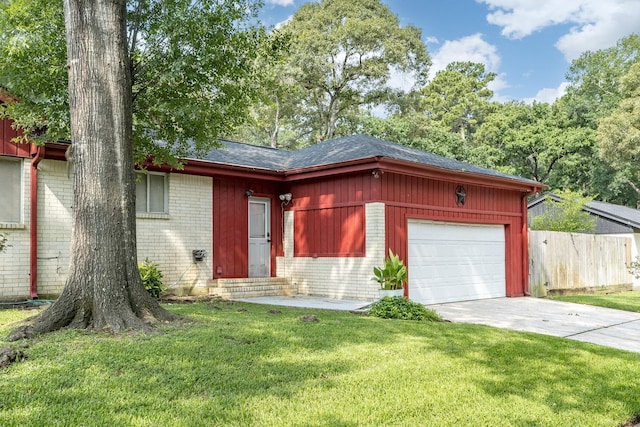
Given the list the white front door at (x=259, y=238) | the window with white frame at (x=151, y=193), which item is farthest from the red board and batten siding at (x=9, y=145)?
the white front door at (x=259, y=238)

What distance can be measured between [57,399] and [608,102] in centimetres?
3634

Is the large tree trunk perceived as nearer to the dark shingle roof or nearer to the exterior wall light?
the dark shingle roof

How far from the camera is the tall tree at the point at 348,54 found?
27203 millimetres

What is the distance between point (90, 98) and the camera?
589cm

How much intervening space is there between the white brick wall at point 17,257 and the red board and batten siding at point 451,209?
6888mm

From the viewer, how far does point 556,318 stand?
926 cm

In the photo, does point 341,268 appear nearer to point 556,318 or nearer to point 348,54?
point 556,318

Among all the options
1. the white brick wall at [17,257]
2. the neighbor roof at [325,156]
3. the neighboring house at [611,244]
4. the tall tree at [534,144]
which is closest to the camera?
the white brick wall at [17,257]

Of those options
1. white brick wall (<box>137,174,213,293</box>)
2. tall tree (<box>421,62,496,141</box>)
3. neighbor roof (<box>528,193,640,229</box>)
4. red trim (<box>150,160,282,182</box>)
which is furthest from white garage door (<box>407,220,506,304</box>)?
tall tree (<box>421,62,496,141</box>)

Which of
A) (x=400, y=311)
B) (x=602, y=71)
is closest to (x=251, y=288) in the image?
(x=400, y=311)

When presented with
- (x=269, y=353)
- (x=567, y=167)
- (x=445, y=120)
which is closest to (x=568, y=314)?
(x=269, y=353)

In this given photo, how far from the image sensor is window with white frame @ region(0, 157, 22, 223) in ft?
29.9

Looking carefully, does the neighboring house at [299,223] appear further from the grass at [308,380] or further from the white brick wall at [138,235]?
the grass at [308,380]

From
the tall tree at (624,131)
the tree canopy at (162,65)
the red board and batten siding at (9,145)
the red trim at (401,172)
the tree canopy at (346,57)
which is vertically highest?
the tree canopy at (346,57)
